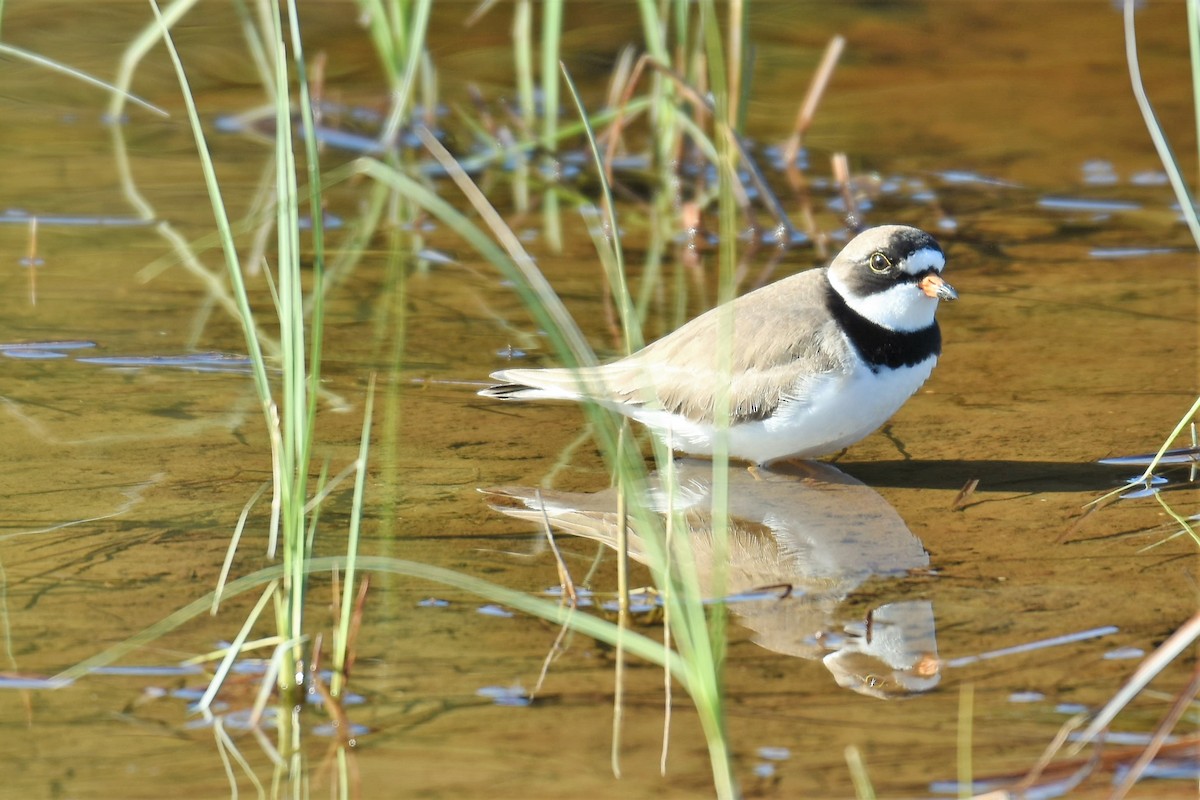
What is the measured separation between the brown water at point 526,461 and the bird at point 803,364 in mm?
288

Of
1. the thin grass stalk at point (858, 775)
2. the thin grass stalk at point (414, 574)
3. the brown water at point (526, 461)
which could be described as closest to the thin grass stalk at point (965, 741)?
the brown water at point (526, 461)

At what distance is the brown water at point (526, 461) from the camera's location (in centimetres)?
357

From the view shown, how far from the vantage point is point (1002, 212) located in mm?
8281

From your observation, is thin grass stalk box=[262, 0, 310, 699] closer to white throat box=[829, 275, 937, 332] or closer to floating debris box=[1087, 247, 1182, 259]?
white throat box=[829, 275, 937, 332]

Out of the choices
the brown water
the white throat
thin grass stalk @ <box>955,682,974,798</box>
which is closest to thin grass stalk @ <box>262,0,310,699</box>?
the brown water

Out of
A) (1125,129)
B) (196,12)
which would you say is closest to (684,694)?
(1125,129)

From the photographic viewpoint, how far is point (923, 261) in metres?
5.34

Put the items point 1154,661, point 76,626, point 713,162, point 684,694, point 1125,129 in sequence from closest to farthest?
1. point 1154,661
2. point 684,694
3. point 76,626
4. point 713,162
5. point 1125,129

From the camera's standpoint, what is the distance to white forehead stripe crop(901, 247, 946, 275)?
209 inches

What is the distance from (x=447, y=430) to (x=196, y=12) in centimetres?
706

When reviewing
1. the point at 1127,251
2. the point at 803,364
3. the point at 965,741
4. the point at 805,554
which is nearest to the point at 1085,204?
the point at 1127,251

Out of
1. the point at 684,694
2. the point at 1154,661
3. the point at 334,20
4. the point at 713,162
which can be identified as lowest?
the point at 684,694

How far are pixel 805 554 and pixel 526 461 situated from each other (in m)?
1.15

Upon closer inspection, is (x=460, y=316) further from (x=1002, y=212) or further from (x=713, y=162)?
(x=1002, y=212)
